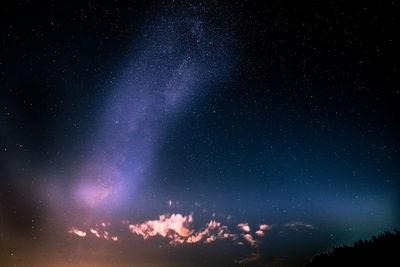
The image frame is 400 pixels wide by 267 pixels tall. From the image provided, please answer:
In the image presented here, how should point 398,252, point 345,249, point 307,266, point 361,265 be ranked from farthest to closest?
point 307,266, point 345,249, point 361,265, point 398,252

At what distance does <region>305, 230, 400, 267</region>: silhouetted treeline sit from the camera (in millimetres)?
14858

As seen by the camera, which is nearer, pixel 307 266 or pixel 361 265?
pixel 361 265

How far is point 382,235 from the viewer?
17.5 meters

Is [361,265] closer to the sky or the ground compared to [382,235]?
closer to the ground

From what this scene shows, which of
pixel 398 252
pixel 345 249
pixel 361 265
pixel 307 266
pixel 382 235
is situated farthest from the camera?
pixel 307 266

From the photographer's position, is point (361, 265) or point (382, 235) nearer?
point (361, 265)

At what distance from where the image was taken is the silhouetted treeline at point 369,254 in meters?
14.9

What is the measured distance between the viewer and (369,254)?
53.8 ft

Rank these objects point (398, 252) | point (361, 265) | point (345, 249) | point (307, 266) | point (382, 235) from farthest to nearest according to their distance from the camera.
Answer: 1. point (307, 266)
2. point (345, 249)
3. point (382, 235)
4. point (361, 265)
5. point (398, 252)

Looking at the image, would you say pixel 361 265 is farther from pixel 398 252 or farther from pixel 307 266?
pixel 307 266

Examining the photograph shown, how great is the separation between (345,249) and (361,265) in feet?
14.7

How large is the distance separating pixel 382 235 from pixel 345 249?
11.2ft

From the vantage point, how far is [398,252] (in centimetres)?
1473

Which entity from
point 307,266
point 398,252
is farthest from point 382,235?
point 307,266
